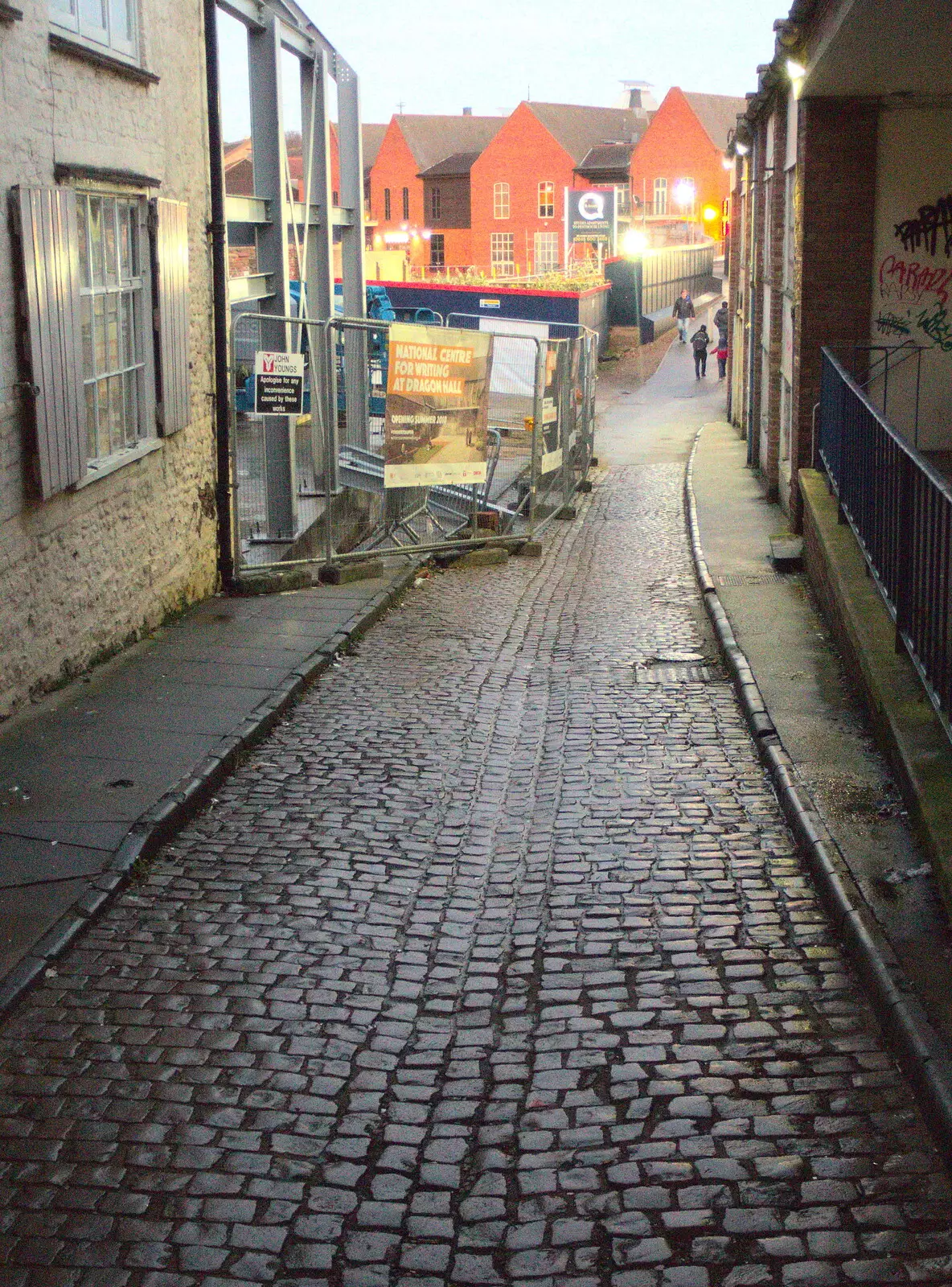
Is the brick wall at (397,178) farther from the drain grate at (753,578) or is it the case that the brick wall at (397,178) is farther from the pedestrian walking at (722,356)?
the drain grate at (753,578)

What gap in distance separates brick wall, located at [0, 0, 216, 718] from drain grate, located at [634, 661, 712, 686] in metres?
3.81

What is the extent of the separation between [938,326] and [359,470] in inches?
232

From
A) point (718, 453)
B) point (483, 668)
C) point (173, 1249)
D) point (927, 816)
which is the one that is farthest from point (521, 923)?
point (718, 453)

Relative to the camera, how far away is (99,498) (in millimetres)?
10172

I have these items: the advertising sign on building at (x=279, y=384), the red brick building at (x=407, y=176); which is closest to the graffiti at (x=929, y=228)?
the advertising sign on building at (x=279, y=384)

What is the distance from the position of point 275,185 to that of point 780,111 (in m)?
6.91

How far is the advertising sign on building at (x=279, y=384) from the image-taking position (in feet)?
42.5

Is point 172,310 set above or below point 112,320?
above

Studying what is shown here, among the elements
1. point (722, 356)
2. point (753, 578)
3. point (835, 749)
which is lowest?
point (835, 749)

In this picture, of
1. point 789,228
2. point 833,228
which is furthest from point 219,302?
point 789,228

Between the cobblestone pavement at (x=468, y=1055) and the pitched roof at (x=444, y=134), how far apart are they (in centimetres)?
8742

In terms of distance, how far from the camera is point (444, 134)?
9244 centimetres

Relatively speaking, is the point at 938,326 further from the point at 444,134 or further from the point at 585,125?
the point at 444,134

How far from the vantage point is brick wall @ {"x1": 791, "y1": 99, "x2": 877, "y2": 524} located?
534 inches
